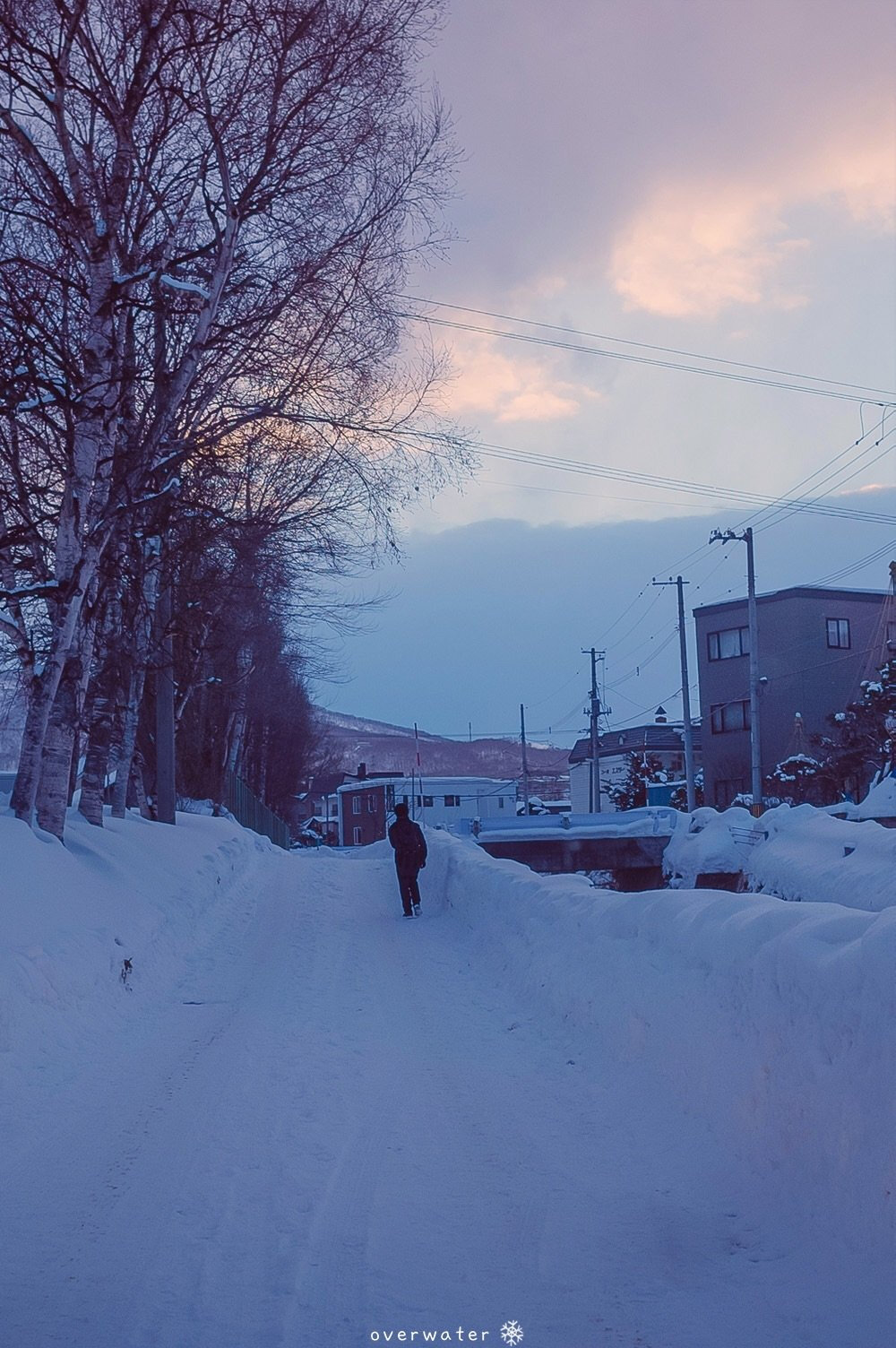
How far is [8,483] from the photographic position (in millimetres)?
13648

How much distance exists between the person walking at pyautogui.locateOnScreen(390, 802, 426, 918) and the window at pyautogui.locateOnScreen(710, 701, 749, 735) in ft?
131

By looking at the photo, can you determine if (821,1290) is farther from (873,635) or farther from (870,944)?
(873,635)

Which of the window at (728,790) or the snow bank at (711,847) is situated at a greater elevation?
the window at (728,790)

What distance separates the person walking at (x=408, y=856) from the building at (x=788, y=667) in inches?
1510

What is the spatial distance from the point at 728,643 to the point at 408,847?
139 ft

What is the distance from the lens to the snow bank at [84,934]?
27.1 feet

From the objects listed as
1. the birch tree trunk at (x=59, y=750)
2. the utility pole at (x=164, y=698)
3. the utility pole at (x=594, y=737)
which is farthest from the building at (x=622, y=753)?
the birch tree trunk at (x=59, y=750)

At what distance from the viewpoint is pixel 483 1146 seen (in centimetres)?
609

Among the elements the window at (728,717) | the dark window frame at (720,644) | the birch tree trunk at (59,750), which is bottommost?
the birch tree trunk at (59,750)

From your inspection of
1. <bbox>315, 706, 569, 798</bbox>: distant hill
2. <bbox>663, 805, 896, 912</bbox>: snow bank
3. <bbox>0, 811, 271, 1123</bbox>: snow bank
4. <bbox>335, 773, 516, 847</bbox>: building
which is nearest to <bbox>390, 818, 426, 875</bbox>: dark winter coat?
<bbox>0, 811, 271, 1123</bbox>: snow bank

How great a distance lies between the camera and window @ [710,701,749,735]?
56500mm

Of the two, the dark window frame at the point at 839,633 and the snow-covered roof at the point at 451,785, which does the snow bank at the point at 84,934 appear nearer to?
the dark window frame at the point at 839,633

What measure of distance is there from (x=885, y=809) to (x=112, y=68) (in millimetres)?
24073

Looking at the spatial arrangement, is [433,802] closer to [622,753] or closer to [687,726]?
[622,753]
